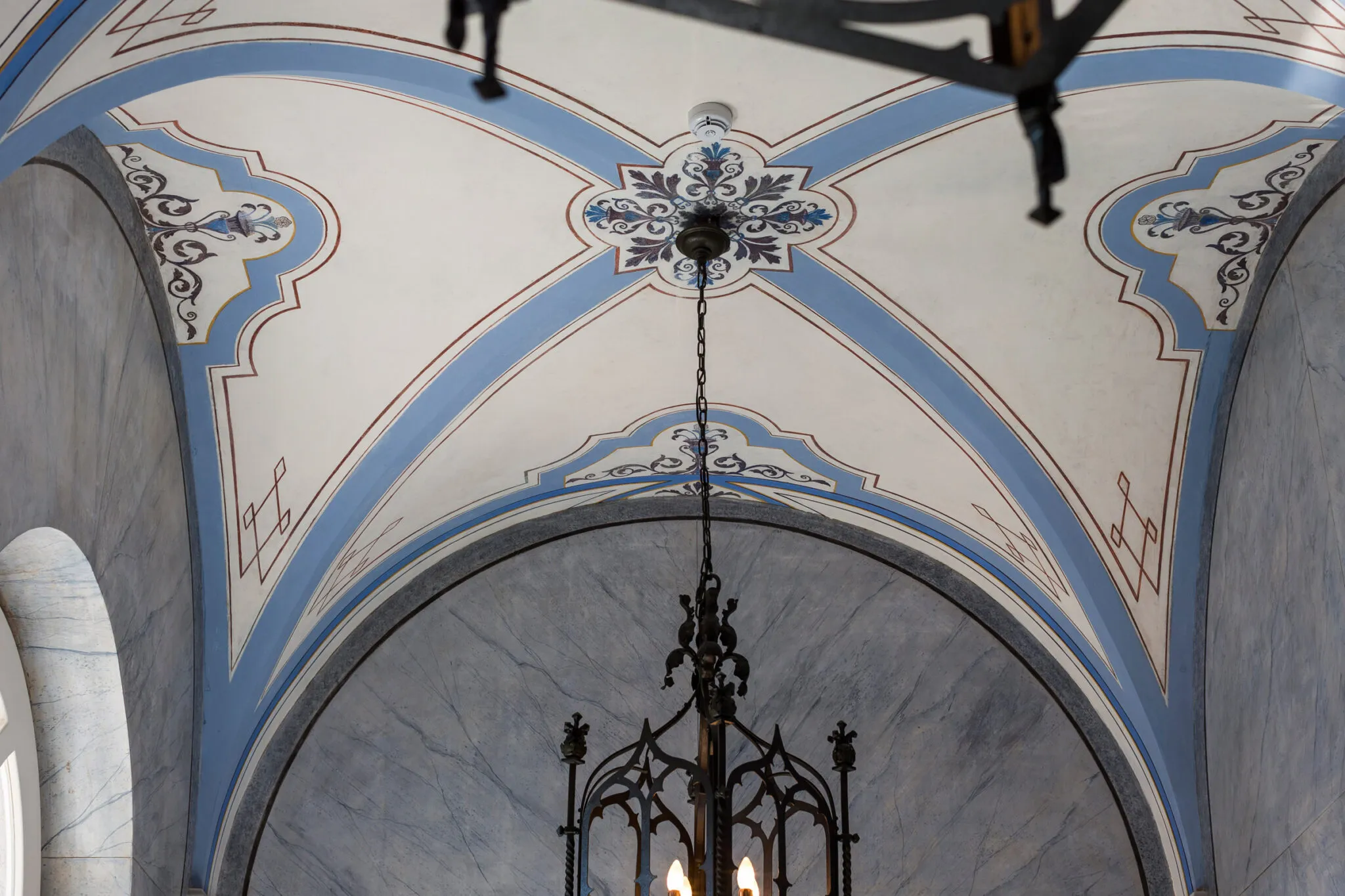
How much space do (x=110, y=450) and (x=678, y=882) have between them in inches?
96.0

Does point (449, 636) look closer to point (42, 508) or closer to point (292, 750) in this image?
point (292, 750)

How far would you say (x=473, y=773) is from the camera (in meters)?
6.27

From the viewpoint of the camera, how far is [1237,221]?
15.3ft


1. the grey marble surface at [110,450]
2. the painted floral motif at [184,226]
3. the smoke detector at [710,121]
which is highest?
the smoke detector at [710,121]

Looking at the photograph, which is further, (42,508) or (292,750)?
(292,750)

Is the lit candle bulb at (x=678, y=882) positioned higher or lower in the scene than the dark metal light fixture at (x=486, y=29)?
lower

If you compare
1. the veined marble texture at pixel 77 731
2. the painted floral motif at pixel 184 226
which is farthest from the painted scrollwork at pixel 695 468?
the veined marble texture at pixel 77 731

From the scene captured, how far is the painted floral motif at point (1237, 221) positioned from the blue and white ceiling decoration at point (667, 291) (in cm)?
1

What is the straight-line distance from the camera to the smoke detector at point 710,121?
4.27 metres

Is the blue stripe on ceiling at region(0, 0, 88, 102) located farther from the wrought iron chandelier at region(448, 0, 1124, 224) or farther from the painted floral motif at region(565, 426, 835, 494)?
the painted floral motif at region(565, 426, 835, 494)

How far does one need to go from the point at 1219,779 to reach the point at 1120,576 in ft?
2.96

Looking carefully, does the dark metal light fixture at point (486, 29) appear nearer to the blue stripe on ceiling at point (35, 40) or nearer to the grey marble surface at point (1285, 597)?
the blue stripe on ceiling at point (35, 40)

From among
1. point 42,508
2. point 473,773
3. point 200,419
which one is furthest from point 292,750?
point 42,508

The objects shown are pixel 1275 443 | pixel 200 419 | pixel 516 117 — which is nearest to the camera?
pixel 516 117
